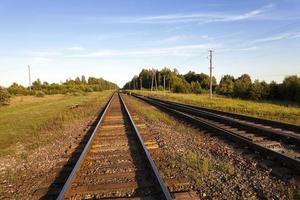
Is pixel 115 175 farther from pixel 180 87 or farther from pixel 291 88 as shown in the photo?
pixel 180 87

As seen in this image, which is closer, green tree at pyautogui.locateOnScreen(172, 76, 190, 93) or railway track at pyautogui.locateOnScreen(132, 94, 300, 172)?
railway track at pyautogui.locateOnScreen(132, 94, 300, 172)

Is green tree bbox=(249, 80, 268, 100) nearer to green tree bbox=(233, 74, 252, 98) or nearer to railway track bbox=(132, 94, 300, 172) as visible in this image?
green tree bbox=(233, 74, 252, 98)

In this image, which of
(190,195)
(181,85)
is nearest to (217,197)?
(190,195)

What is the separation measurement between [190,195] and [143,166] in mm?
2003

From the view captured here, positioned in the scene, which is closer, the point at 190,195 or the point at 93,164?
the point at 190,195

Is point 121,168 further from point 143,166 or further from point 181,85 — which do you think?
Answer: point 181,85

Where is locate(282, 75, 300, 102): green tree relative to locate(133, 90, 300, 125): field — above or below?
above

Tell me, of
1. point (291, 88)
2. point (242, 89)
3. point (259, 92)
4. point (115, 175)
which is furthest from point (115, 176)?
point (242, 89)

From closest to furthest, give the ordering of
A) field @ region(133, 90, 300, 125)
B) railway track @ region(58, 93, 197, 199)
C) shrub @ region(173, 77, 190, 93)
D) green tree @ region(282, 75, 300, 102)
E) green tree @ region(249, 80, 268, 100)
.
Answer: railway track @ region(58, 93, 197, 199) → field @ region(133, 90, 300, 125) → green tree @ region(282, 75, 300, 102) → green tree @ region(249, 80, 268, 100) → shrub @ region(173, 77, 190, 93)

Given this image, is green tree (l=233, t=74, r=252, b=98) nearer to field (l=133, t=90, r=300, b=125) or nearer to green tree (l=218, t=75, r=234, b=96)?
green tree (l=218, t=75, r=234, b=96)

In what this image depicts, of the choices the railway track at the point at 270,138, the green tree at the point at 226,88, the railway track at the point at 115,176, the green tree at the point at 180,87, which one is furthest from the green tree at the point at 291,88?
the green tree at the point at 180,87

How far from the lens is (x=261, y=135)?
402 inches

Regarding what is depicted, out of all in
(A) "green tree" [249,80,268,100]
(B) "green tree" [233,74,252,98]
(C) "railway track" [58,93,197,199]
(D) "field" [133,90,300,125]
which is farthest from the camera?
(B) "green tree" [233,74,252,98]

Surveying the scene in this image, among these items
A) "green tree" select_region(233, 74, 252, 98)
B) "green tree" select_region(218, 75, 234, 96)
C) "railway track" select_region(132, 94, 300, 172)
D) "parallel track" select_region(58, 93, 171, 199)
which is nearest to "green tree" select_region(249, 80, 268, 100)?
"green tree" select_region(233, 74, 252, 98)
